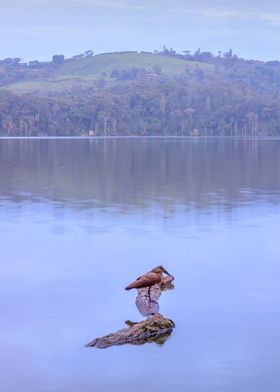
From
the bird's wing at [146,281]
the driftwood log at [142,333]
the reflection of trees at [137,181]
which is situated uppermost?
the bird's wing at [146,281]

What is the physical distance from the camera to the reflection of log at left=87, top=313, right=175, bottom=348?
12984mm

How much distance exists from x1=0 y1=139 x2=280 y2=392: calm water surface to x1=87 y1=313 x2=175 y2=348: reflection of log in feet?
0.58

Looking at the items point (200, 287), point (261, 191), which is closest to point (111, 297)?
point (200, 287)

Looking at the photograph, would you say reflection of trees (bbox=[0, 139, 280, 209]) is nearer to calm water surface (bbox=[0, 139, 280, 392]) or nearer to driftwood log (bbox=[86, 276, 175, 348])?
calm water surface (bbox=[0, 139, 280, 392])

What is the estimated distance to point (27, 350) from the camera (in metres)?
12.8

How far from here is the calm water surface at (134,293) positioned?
12.0 meters

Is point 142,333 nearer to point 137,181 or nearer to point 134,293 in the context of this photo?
point 134,293

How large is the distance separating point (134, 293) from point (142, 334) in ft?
10.1

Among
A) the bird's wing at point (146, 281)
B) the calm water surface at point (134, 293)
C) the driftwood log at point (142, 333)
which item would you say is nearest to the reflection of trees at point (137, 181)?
the calm water surface at point (134, 293)

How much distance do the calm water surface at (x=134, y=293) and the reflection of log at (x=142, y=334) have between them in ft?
0.58

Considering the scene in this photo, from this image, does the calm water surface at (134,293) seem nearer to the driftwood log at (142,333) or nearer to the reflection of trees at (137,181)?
the driftwood log at (142,333)

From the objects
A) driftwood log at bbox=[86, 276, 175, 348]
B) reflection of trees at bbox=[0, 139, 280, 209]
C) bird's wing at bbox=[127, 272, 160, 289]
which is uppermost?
bird's wing at bbox=[127, 272, 160, 289]

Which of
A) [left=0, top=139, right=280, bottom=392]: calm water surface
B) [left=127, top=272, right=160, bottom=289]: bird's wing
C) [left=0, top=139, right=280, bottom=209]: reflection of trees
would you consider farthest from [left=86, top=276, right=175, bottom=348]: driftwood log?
[left=0, top=139, right=280, bottom=209]: reflection of trees

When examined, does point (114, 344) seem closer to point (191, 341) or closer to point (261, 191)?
point (191, 341)
